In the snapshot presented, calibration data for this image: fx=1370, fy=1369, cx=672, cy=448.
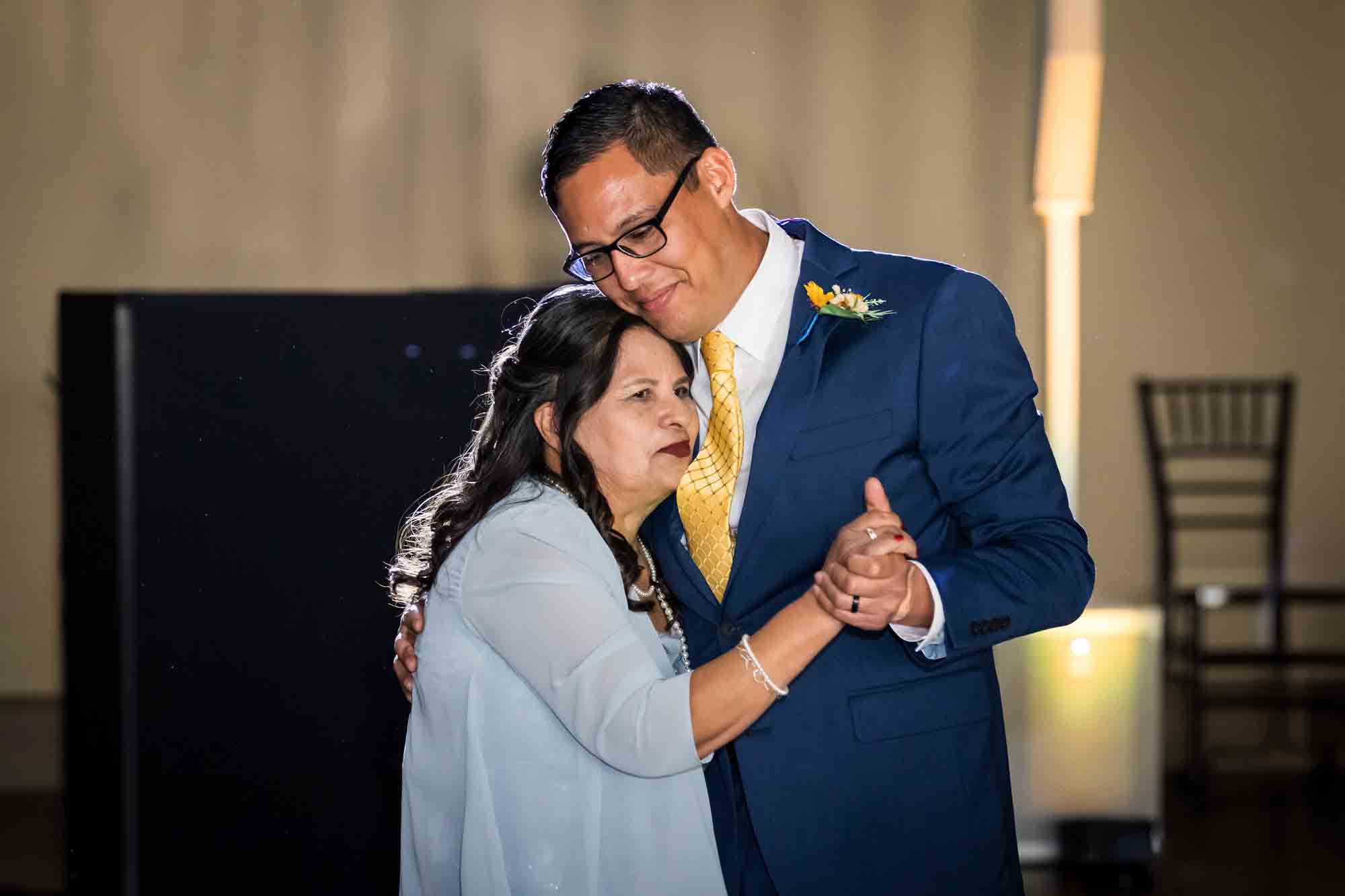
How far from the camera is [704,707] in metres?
1.65

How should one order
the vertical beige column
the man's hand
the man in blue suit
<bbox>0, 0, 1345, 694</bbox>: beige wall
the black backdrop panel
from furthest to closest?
<bbox>0, 0, 1345, 694</bbox>: beige wall
the vertical beige column
the black backdrop panel
the man's hand
the man in blue suit

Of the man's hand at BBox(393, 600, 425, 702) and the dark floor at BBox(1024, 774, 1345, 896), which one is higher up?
Result: the man's hand at BBox(393, 600, 425, 702)

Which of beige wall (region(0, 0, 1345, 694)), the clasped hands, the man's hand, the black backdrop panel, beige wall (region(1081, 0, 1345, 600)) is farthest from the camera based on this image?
beige wall (region(1081, 0, 1345, 600))

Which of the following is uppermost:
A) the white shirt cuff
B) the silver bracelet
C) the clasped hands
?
the clasped hands

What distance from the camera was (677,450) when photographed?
1.92m

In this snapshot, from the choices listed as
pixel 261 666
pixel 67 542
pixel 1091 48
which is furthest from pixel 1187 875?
pixel 67 542

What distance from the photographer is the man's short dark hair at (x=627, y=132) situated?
1.80m

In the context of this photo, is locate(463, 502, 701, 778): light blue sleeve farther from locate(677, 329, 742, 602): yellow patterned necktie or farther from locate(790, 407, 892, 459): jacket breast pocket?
locate(790, 407, 892, 459): jacket breast pocket

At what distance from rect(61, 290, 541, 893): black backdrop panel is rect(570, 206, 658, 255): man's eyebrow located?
0.80 meters

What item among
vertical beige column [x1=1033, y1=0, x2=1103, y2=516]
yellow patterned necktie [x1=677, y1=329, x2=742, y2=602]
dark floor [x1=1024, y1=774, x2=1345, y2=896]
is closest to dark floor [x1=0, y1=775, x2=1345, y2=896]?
dark floor [x1=1024, y1=774, x2=1345, y2=896]

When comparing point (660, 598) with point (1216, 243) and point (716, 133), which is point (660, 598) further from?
point (1216, 243)

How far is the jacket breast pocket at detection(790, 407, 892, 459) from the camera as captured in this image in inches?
69.1

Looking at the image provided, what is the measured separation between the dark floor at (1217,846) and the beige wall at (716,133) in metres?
0.88

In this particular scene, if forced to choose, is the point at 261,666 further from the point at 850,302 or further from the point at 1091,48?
the point at 1091,48
